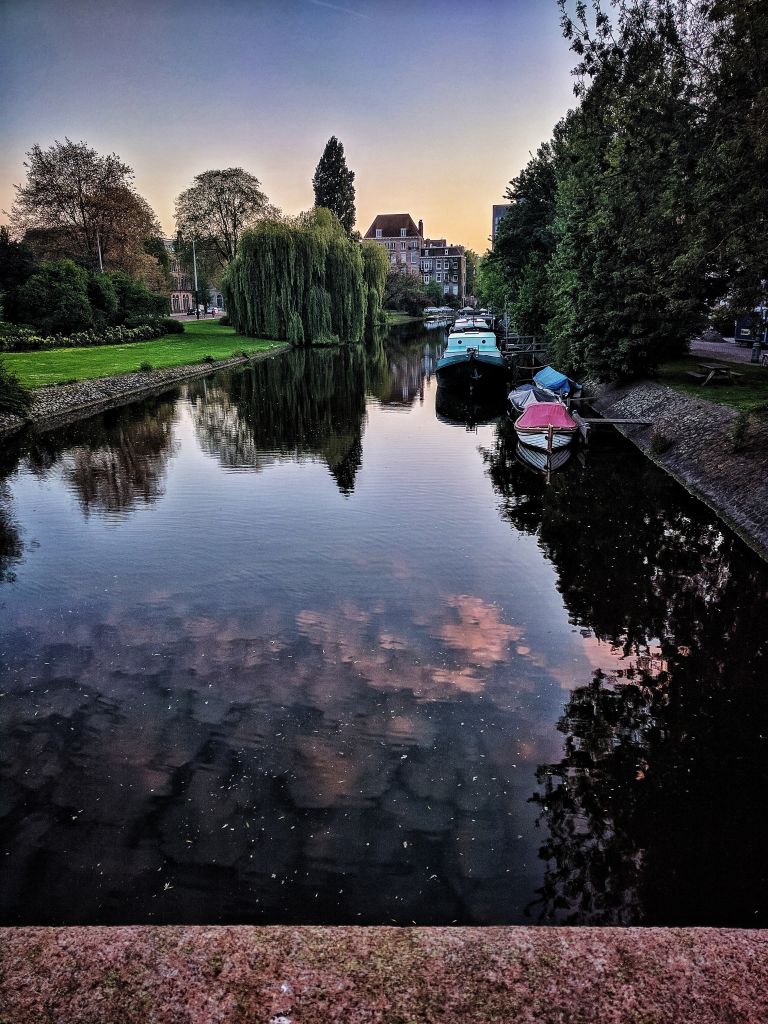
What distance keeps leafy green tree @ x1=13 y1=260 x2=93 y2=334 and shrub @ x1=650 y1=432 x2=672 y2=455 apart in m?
42.2

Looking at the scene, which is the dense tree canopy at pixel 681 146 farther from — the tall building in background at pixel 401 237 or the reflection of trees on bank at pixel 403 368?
the tall building in background at pixel 401 237

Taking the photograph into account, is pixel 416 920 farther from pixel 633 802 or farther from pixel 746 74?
pixel 746 74

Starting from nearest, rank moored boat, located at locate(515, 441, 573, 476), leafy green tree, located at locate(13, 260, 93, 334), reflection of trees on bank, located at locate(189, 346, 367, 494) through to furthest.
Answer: moored boat, located at locate(515, 441, 573, 476) < reflection of trees on bank, located at locate(189, 346, 367, 494) < leafy green tree, located at locate(13, 260, 93, 334)

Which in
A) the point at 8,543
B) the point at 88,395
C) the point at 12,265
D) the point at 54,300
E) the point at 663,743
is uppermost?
the point at 12,265

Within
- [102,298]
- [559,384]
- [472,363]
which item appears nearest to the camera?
[559,384]

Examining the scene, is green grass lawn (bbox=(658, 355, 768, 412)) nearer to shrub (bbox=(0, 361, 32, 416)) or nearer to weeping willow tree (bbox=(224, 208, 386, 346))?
shrub (bbox=(0, 361, 32, 416))

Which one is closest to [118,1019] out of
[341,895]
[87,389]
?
[341,895]

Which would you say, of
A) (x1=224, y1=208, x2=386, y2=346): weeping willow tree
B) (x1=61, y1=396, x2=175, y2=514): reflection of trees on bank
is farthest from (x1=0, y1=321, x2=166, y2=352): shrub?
(x1=61, y1=396, x2=175, y2=514): reflection of trees on bank

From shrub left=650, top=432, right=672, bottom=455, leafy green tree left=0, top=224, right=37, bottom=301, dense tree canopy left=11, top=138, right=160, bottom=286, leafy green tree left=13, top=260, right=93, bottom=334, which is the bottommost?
shrub left=650, top=432, right=672, bottom=455

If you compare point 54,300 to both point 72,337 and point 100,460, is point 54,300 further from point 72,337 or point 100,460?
point 100,460

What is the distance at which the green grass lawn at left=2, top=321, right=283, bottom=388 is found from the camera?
3206 cm

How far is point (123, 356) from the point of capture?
41156 millimetres

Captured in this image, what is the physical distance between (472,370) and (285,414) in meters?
12.0

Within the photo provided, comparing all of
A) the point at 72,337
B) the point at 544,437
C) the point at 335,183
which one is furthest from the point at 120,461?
the point at 335,183
